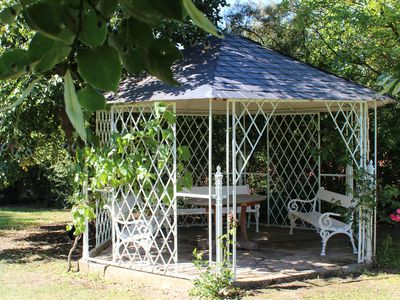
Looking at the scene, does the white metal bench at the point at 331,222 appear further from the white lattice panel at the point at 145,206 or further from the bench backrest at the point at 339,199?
the white lattice panel at the point at 145,206

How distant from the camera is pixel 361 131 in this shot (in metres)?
7.19

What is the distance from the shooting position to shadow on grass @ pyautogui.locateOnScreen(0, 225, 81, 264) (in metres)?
8.12

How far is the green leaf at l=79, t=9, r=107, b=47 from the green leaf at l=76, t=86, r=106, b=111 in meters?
0.05

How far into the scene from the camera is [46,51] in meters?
0.51

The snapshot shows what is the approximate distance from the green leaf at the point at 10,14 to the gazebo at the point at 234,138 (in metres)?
3.50

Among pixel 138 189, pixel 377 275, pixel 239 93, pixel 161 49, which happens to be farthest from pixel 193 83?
pixel 161 49

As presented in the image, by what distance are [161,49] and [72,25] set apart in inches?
4.7

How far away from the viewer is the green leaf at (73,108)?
48cm

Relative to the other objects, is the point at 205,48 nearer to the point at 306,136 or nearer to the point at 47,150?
the point at 306,136

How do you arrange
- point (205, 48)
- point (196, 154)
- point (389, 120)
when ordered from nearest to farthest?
point (205, 48)
point (389, 120)
point (196, 154)

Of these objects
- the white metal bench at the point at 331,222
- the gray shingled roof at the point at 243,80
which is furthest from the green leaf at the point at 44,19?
the white metal bench at the point at 331,222

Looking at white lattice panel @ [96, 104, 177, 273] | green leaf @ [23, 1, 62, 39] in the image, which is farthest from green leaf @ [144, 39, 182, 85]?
white lattice panel @ [96, 104, 177, 273]

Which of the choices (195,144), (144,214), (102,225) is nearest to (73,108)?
(144,214)

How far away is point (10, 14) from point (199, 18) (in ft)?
0.61
